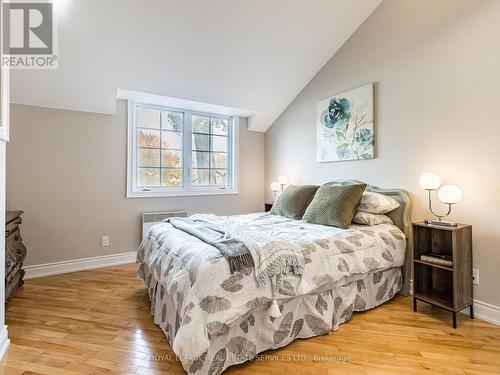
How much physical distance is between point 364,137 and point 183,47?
2200 mm

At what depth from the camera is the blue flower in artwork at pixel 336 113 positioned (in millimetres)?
3263

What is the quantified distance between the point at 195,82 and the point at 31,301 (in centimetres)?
280

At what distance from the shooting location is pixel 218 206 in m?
4.30

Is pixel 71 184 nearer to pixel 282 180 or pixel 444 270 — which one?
pixel 282 180

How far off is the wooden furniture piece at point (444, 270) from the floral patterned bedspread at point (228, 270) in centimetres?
17

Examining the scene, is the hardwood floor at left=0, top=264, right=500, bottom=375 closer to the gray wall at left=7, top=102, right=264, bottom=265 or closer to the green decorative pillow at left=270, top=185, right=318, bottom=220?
the gray wall at left=7, top=102, right=264, bottom=265

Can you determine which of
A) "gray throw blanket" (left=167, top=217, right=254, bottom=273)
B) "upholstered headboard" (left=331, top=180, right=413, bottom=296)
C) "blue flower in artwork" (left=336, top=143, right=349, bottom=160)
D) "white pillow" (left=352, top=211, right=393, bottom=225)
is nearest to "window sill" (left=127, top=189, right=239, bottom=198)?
"gray throw blanket" (left=167, top=217, right=254, bottom=273)

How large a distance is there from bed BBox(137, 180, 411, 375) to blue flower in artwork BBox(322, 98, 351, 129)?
3.76 ft

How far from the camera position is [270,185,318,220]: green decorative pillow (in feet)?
9.98

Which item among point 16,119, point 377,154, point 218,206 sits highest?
point 16,119

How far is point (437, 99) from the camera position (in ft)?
8.16

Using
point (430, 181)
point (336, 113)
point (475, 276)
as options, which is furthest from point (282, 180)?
point (475, 276)

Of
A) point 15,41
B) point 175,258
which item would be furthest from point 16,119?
point 175,258

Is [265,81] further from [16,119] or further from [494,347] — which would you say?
[494,347]
